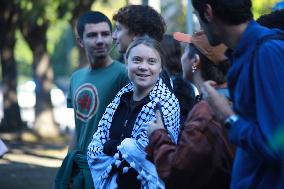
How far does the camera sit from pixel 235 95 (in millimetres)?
2969

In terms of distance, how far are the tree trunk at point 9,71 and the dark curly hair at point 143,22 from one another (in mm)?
15989

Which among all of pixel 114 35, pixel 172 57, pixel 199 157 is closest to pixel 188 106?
pixel 172 57

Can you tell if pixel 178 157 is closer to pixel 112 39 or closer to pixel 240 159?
pixel 240 159

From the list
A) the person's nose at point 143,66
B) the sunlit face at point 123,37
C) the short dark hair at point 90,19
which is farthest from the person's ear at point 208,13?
the short dark hair at point 90,19

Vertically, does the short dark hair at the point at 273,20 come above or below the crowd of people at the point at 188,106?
above

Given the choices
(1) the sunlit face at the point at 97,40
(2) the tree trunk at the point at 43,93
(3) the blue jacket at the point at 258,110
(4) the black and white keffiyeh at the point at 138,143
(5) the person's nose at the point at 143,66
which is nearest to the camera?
(3) the blue jacket at the point at 258,110

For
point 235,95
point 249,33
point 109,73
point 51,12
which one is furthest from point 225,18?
point 51,12

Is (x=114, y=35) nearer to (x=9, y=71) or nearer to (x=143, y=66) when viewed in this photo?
(x=143, y=66)

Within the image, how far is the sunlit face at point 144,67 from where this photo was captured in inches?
170

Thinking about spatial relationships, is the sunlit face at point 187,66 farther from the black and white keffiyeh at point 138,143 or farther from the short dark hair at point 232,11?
the black and white keffiyeh at point 138,143

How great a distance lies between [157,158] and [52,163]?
426 inches

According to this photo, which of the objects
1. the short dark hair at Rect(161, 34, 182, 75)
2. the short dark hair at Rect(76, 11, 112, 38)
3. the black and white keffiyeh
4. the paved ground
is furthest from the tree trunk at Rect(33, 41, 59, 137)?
the black and white keffiyeh

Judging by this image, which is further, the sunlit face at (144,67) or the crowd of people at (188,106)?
the sunlit face at (144,67)

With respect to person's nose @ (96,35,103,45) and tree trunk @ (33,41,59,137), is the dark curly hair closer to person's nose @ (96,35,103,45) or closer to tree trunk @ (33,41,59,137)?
person's nose @ (96,35,103,45)
